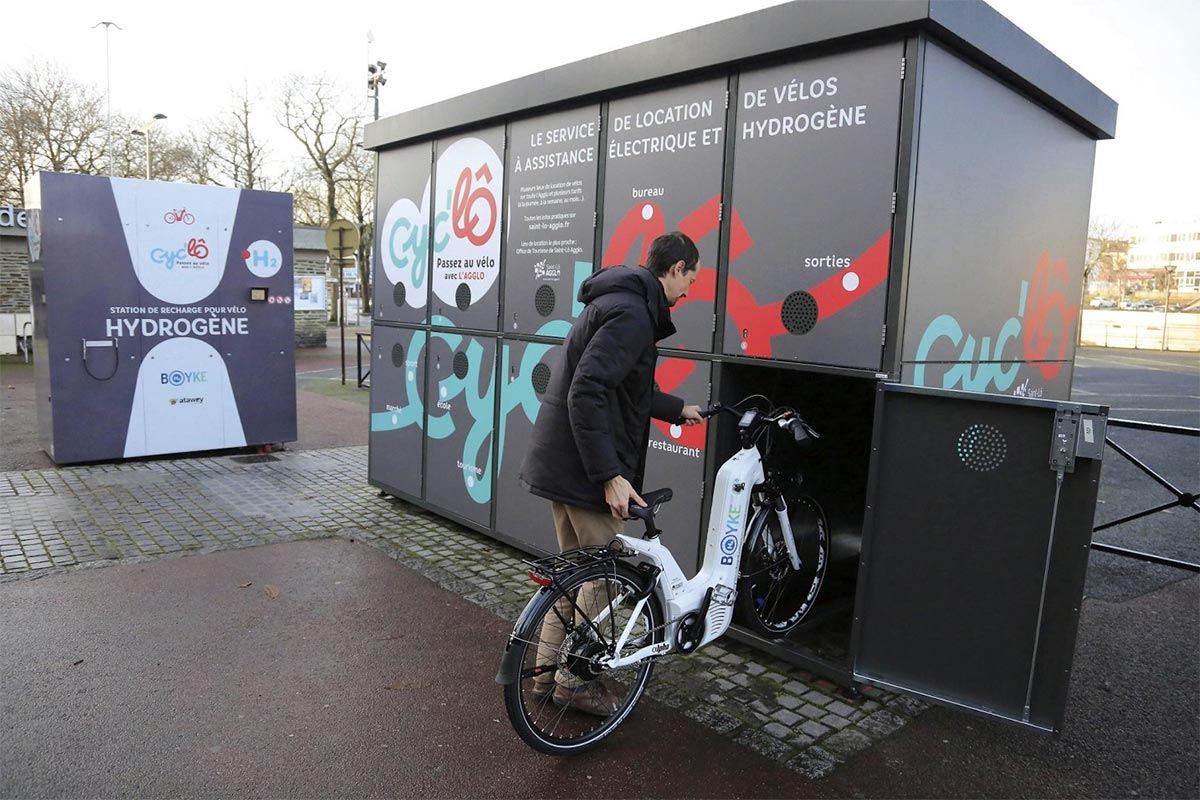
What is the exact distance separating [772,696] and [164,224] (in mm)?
7625

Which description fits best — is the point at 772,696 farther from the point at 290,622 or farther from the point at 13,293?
the point at 13,293

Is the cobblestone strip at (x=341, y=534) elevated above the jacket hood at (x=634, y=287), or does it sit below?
below

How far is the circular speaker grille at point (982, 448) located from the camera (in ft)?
11.1

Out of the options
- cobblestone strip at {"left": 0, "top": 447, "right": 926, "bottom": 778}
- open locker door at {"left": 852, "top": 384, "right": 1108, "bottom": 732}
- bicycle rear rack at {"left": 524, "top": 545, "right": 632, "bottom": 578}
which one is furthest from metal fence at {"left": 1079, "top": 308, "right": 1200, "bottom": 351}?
bicycle rear rack at {"left": 524, "top": 545, "right": 632, "bottom": 578}

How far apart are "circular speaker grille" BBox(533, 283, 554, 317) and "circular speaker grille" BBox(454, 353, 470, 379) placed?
3.08 ft

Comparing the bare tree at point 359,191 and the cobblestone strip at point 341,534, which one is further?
the bare tree at point 359,191

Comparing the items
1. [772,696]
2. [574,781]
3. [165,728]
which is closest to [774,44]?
[772,696]

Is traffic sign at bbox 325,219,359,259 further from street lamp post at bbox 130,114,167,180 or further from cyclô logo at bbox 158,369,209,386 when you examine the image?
street lamp post at bbox 130,114,167,180

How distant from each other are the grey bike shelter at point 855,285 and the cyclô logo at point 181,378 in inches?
160

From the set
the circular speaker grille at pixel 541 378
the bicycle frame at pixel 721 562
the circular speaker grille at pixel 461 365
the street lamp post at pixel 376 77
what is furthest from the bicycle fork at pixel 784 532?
the street lamp post at pixel 376 77

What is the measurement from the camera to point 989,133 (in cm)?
416

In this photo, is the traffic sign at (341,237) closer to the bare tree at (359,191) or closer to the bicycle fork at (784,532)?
the bicycle fork at (784,532)

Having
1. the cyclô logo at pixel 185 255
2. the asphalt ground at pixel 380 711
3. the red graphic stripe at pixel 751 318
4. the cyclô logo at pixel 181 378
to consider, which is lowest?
the asphalt ground at pixel 380 711

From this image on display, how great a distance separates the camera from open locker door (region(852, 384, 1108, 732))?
10.5ft
